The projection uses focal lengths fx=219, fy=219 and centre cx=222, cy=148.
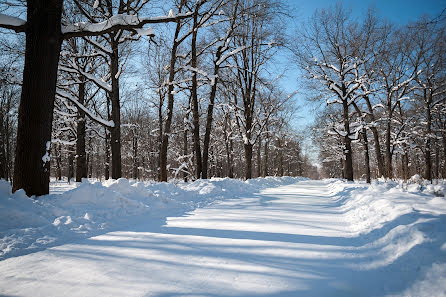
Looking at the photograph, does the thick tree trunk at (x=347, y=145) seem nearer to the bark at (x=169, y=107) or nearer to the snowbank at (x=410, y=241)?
the bark at (x=169, y=107)

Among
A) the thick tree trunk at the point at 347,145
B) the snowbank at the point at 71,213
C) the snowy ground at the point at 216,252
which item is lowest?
the snowy ground at the point at 216,252

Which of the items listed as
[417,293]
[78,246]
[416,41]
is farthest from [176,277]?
[416,41]

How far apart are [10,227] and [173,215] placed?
2.73m

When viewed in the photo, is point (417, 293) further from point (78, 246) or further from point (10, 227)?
point (10, 227)

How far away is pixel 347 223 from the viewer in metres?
4.29

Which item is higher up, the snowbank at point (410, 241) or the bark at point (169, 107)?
the bark at point (169, 107)

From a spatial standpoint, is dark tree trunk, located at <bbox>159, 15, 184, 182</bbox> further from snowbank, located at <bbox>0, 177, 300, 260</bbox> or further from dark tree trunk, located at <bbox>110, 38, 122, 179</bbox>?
snowbank, located at <bbox>0, 177, 300, 260</bbox>

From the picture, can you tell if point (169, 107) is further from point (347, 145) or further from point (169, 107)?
point (347, 145)

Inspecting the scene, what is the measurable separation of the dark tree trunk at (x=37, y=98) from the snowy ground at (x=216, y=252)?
0.75 m

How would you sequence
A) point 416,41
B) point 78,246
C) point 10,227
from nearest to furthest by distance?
1. point 78,246
2. point 10,227
3. point 416,41

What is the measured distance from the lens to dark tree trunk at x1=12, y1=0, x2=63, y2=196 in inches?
188

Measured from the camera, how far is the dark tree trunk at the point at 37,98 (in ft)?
15.7

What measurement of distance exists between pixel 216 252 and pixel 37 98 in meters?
5.24

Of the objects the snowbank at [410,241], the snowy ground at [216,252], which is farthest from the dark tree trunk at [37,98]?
the snowbank at [410,241]
